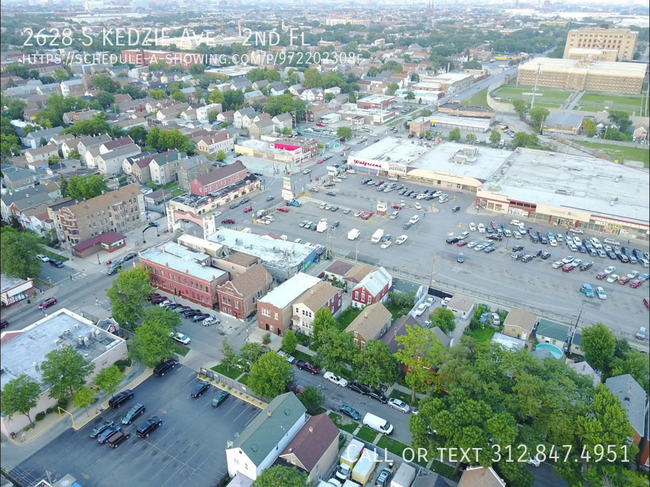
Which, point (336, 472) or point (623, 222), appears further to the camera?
point (623, 222)

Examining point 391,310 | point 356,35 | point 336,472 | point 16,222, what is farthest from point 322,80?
point 356,35

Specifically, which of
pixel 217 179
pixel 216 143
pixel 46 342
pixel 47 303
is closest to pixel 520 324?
pixel 46 342

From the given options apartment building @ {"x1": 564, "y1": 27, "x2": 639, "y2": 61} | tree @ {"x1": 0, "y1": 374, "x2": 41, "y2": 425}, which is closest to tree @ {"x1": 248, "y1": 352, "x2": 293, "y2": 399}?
tree @ {"x1": 0, "y1": 374, "x2": 41, "y2": 425}

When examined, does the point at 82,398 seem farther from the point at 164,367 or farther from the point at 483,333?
the point at 483,333

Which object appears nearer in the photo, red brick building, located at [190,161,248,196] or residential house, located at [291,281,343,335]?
residential house, located at [291,281,343,335]

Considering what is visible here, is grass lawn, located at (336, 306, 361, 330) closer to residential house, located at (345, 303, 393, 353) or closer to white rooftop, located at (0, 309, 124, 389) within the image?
residential house, located at (345, 303, 393, 353)

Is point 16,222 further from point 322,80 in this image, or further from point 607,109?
point 607,109
